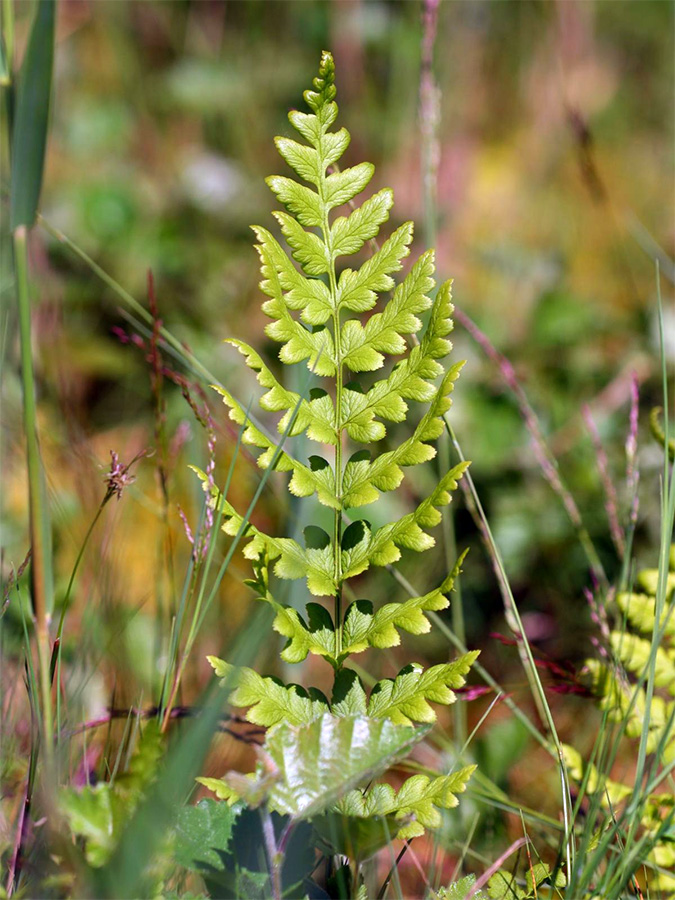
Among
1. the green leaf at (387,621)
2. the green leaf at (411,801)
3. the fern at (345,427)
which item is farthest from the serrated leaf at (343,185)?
the green leaf at (411,801)

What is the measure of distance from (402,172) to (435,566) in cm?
150

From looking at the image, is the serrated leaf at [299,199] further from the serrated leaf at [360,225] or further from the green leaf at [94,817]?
the green leaf at [94,817]

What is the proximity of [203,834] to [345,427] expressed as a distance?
28 cm

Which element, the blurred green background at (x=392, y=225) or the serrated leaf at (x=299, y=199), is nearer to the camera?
the serrated leaf at (x=299, y=199)

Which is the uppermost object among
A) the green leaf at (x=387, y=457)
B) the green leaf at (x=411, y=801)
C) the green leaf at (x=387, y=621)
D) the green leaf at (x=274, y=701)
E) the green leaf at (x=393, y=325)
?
the green leaf at (x=393, y=325)

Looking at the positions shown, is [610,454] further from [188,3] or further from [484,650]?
[188,3]

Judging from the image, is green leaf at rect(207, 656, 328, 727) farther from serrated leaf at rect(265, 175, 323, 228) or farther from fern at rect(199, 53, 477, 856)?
serrated leaf at rect(265, 175, 323, 228)

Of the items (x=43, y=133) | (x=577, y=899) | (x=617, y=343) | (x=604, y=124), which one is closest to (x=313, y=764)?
(x=577, y=899)

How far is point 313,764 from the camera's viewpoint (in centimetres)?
51

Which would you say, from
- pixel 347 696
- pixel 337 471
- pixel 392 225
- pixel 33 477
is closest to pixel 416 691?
pixel 347 696

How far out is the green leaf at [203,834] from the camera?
1.79ft

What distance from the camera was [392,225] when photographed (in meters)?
2.18

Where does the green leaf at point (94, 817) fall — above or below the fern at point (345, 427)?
below

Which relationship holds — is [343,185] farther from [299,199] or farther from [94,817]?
[94,817]
